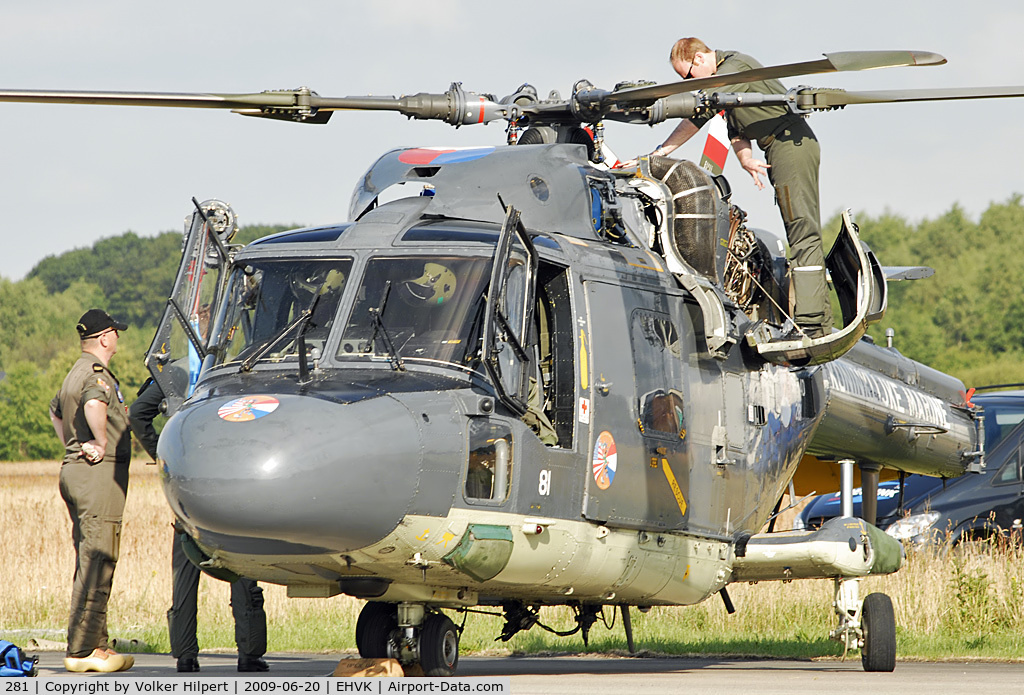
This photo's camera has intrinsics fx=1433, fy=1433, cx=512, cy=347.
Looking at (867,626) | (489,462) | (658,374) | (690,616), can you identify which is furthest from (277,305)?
(690,616)

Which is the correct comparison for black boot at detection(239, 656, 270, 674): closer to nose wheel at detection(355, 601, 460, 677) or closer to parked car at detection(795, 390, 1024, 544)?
nose wheel at detection(355, 601, 460, 677)

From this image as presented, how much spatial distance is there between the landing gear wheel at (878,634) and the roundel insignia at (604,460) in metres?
3.15

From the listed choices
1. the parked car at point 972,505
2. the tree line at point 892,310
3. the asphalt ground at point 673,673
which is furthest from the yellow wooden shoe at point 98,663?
the tree line at point 892,310

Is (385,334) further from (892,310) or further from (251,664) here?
(892,310)

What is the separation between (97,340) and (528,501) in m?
3.69

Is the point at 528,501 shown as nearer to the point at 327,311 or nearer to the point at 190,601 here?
the point at 327,311

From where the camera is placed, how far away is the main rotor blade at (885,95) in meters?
8.91

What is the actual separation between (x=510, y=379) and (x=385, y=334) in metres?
0.84

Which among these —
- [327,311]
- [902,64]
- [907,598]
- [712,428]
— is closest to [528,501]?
[327,311]

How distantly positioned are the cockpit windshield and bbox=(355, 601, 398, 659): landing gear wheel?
78.3 inches

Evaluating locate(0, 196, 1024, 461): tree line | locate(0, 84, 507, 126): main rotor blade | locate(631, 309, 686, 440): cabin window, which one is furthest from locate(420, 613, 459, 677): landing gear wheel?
locate(0, 196, 1024, 461): tree line

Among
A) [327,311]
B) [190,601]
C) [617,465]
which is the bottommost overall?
[190,601]

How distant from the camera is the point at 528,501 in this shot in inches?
322

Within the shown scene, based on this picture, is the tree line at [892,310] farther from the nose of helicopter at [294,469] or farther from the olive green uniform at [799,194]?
the nose of helicopter at [294,469]
